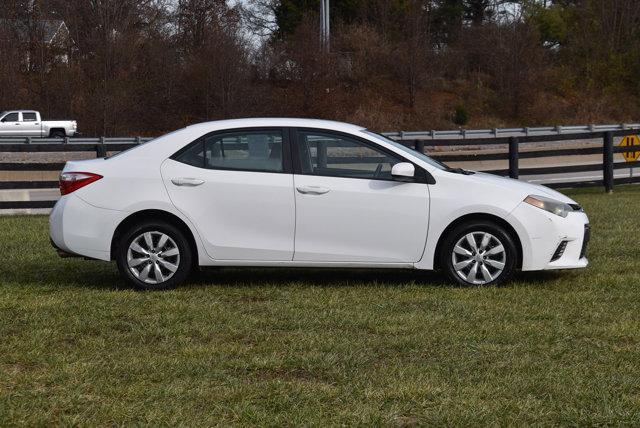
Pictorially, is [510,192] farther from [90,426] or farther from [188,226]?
[90,426]

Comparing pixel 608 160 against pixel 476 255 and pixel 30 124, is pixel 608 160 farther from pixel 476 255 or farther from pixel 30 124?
pixel 30 124

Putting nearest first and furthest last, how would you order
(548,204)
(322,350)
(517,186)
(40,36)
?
1. (322,350)
2. (548,204)
3. (517,186)
4. (40,36)

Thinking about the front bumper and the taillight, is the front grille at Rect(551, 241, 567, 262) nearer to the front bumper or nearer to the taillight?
Result: the front bumper

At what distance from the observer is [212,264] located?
904cm

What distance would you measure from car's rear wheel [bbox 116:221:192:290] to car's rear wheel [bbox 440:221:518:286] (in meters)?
2.26

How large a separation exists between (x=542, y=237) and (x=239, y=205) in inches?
103

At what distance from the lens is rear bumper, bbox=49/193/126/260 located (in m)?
9.02

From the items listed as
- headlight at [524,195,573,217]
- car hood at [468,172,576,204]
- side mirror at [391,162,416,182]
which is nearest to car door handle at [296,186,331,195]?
side mirror at [391,162,416,182]

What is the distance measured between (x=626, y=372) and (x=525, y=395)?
820 mm

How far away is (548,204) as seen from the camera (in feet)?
29.9

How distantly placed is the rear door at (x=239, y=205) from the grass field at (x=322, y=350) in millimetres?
389

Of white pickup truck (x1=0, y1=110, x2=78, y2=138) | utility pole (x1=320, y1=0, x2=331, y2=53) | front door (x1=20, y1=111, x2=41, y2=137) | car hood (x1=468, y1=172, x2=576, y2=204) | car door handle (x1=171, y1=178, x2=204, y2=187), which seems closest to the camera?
car door handle (x1=171, y1=178, x2=204, y2=187)

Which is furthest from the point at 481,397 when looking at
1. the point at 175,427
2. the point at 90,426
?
the point at 90,426

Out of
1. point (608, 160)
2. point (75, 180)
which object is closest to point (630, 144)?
point (608, 160)
